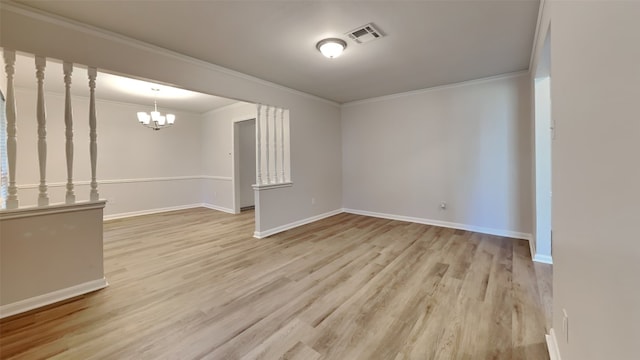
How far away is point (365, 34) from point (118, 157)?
5737mm

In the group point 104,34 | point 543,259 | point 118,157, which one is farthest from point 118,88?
point 543,259

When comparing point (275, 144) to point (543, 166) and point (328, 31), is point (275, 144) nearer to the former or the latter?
point (328, 31)

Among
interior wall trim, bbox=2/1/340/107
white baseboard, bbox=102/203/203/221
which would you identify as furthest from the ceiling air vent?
white baseboard, bbox=102/203/203/221

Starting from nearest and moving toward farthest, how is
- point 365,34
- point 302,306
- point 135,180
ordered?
point 302,306, point 365,34, point 135,180

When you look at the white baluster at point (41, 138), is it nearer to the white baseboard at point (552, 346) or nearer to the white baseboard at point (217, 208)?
the white baseboard at point (217, 208)

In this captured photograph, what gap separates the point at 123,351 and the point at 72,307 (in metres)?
0.95

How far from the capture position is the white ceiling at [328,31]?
203 cm

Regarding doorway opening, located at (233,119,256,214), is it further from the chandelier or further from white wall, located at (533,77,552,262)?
white wall, located at (533,77,552,262)

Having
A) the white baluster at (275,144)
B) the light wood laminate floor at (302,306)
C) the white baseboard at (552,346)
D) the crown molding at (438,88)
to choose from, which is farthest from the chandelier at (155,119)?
the white baseboard at (552,346)

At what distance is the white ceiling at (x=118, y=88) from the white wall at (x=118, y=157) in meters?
0.38

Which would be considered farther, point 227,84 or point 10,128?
point 227,84

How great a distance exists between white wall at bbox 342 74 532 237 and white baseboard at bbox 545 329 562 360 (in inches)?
102

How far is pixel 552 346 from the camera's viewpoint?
4.82 ft

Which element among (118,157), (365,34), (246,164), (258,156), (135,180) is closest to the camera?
(365,34)
